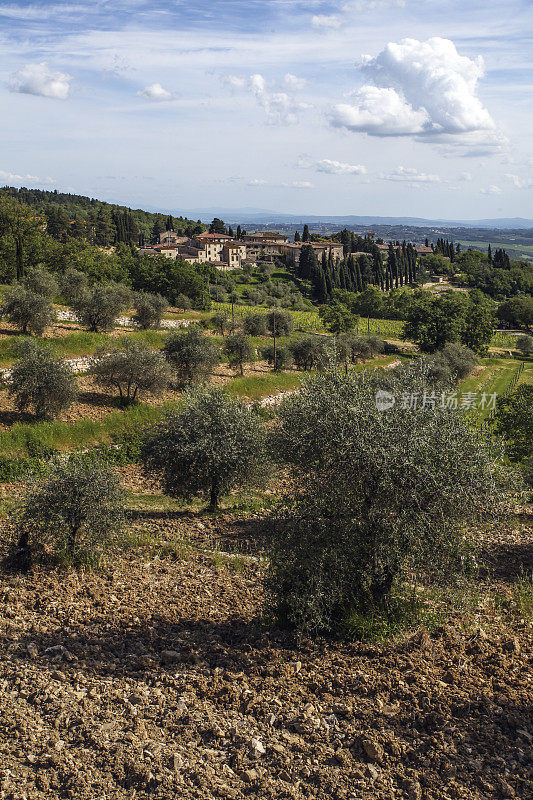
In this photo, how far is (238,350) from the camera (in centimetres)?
4222

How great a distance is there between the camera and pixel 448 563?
33.2 ft

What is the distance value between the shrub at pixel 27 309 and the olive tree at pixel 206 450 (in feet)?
64.6

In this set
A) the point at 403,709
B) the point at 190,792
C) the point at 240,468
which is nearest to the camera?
the point at 190,792

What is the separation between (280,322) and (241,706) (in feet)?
156

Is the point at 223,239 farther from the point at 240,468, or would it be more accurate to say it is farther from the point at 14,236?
the point at 240,468

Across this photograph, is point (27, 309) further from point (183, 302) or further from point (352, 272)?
point (352, 272)

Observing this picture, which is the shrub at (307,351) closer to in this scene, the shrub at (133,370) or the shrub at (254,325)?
the shrub at (254,325)

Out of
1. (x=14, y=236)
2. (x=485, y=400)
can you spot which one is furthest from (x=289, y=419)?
(x=14, y=236)

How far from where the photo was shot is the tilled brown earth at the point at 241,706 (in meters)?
7.22

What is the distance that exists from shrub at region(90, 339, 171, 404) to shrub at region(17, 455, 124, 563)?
1618 centimetres

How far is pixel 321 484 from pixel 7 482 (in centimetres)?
1625

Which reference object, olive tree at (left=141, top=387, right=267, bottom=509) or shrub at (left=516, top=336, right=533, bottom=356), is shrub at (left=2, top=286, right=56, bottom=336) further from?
shrub at (left=516, top=336, right=533, bottom=356)

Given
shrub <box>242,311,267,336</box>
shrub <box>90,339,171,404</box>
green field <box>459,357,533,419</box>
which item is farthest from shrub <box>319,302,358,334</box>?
shrub <box>90,339,171,404</box>

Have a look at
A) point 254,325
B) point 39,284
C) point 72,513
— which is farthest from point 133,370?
point 254,325
